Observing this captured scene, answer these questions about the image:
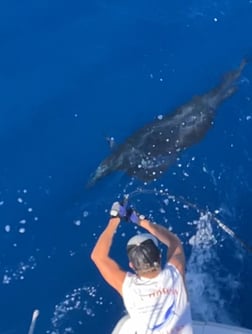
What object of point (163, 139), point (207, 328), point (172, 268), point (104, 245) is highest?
point (163, 139)

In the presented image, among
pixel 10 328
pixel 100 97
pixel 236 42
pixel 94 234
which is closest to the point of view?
pixel 10 328

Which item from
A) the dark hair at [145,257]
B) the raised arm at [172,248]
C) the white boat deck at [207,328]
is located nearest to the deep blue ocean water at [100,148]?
the white boat deck at [207,328]

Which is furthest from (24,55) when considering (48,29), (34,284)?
(34,284)

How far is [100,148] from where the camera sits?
20.6 feet

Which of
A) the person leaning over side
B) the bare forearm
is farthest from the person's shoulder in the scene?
the bare forearm

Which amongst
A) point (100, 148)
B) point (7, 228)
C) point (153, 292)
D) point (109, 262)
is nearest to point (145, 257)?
point (153, 292)

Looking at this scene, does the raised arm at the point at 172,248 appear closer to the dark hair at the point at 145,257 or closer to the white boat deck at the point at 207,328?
the dark hair at the point at 145,257

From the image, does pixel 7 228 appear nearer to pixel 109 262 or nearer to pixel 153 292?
pixel 109 262

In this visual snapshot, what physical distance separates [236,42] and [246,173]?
1686 millimetres

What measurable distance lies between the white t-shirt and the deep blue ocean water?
5.19ft

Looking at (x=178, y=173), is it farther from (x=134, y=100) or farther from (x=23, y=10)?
(x=23, y=10)

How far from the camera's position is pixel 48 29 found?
6.94m

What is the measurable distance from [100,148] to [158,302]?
8.74ft

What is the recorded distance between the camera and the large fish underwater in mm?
6160
